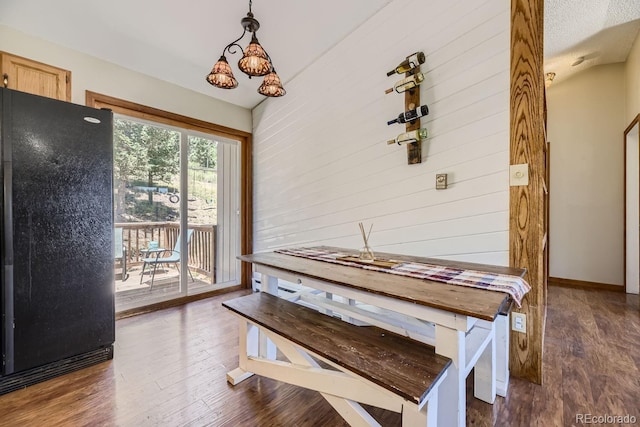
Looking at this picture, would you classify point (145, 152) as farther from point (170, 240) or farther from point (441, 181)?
point (441, 181)

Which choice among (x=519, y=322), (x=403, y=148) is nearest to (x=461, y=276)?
(x=519, y=322)

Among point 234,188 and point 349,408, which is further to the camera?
point 234,188

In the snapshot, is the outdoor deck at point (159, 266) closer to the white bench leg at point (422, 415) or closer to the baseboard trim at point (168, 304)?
the baseboard trim at point (168, 304)

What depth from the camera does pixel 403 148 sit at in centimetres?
217

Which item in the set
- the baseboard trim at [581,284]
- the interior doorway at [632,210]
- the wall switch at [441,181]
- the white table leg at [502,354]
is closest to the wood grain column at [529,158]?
the white table leg at [502,354]

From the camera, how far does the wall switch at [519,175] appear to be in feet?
5.22

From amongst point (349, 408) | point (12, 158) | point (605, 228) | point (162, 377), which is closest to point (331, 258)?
point (349, 408)

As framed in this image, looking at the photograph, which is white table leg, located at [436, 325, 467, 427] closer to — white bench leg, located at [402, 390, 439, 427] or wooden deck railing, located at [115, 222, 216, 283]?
white bench leg, located at [402, 390, 439, 427]

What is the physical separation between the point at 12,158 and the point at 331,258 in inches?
80.9

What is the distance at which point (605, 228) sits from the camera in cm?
363

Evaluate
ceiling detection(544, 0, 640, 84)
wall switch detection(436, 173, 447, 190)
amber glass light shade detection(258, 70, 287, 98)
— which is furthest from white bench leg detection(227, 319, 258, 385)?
ceiling detection(544, 0, 640, 84)

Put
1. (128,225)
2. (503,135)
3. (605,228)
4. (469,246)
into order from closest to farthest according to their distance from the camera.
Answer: (503,135) → (469,246) → (128,225) → (605,228)

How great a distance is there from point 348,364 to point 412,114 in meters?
1.72

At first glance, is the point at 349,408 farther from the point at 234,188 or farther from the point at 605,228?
the point at 605,228
